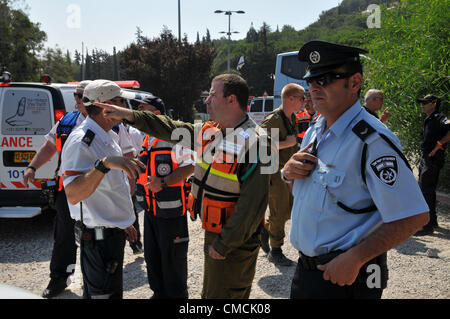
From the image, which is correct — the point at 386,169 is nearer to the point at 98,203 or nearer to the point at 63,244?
the point at 98,203

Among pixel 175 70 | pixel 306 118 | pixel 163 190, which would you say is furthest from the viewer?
pixel 175 70

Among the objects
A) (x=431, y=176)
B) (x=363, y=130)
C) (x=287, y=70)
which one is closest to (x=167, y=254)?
(x=363, y=130)

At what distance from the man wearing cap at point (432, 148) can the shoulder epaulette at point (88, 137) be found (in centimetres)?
529

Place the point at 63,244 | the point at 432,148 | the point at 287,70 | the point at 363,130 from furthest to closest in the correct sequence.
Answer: the point at 287,70 < the point at 432,148 < the point at 63,244 < the point at 363,130

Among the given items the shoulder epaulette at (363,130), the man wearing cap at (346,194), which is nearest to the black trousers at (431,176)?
the man wearing cap at (346,194)

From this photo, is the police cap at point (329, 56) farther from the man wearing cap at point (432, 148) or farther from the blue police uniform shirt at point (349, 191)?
the man wearing cap at point (432, 148)

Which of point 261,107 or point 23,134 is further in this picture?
point 261,107

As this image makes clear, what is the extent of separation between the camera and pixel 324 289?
190cm

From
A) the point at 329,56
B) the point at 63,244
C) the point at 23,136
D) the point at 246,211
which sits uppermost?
the point at 329,56

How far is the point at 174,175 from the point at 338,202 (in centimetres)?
210

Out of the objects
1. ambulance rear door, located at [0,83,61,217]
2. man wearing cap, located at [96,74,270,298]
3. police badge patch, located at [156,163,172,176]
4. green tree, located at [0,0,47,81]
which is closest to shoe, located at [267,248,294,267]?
police badge patch, located at [156,163,172,176]

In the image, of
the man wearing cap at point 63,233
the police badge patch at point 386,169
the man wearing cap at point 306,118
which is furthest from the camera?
the man wearing cap at point 306,118

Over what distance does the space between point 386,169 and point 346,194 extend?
23 cm

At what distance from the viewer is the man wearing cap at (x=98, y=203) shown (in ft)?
8.55
